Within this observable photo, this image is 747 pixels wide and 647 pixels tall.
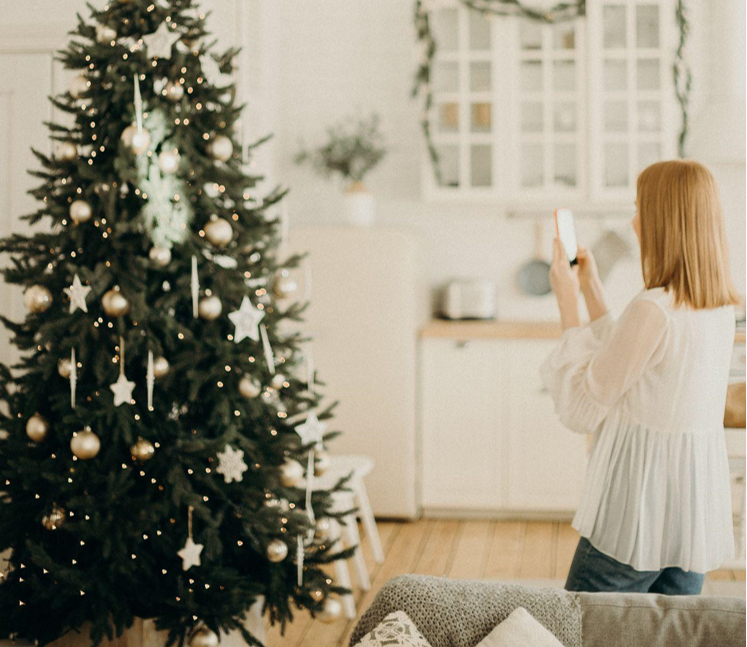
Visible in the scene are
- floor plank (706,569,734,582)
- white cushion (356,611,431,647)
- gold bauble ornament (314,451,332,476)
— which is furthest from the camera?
floor plank (706,569,734,582)

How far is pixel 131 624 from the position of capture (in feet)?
7.32

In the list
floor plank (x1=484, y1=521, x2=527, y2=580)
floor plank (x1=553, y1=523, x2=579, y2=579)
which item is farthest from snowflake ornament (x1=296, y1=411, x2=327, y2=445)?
floor plank (x1=553, y1=523, x2=579, y2=579)

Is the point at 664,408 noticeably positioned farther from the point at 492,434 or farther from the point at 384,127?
the point at 384,127

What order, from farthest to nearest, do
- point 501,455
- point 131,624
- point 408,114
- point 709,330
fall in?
point 408,114
point 501,455
point 131,624
point 709,330

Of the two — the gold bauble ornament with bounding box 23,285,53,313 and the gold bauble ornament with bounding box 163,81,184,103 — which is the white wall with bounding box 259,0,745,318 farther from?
the gold bauble ornament with bounding box 23,285,53,313

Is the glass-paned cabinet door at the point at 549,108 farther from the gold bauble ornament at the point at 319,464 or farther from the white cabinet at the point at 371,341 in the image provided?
the gold bauble ornament at the point at 319,464

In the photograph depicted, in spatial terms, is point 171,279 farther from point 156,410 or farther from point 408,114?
point 408,114

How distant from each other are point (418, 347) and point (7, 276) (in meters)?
2.41

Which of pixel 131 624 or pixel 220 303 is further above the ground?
pixel 220 303

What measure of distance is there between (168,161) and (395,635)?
1.24 m

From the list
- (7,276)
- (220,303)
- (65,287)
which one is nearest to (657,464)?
Answer: (220,303)

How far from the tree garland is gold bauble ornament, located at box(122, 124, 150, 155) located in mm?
2510

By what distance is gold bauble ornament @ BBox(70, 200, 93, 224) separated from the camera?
2.18 m

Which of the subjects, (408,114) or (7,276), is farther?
(408,114)
